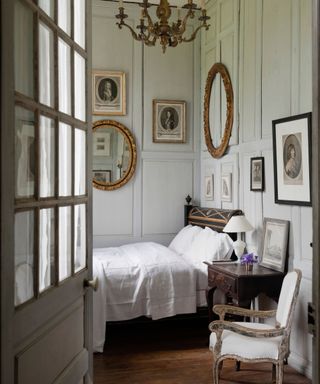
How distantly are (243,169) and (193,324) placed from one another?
5.86 ft

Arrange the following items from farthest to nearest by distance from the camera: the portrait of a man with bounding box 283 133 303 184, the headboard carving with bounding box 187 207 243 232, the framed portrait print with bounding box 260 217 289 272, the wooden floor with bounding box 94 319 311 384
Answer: the headboard carving with bounding box 187 207 243 232
the framed portrait print with bounding box 260 217 289 272
the portrait of a man with bounding box 283 133 303 184
the wooden floor with bounding box 94 319 311 384

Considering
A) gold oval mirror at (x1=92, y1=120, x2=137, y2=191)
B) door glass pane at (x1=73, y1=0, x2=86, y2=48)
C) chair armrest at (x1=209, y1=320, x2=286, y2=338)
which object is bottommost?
chair armrest at (x1=209, y1=320, x2=286, y2=338)

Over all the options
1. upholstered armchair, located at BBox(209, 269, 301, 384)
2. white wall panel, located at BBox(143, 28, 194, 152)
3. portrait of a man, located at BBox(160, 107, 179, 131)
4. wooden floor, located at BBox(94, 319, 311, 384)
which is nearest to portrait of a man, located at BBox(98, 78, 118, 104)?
white wall panel, located at BBox(143, 28, 194, 152)

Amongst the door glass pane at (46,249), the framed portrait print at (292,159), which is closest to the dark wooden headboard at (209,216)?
the framed portrait print at (292,159)

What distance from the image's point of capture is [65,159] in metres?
1.90

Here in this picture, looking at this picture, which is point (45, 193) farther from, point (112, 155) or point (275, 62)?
point (112, 155)

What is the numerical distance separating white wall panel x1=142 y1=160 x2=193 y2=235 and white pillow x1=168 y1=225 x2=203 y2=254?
540 millimetres

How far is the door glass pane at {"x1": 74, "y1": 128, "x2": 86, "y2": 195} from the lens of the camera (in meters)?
2.03

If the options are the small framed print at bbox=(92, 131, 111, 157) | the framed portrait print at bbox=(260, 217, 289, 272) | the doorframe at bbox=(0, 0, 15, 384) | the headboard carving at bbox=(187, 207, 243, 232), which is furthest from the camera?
the small framed print at bbox=(92, 131, 111, 157)

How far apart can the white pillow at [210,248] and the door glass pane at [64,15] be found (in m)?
3.07

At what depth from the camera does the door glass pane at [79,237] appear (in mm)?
2024

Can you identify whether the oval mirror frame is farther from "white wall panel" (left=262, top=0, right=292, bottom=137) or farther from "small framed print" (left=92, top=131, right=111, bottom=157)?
"small framed print" (left=92, top=131, right=111, bottom=157)

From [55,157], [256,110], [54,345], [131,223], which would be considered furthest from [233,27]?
[54,345]

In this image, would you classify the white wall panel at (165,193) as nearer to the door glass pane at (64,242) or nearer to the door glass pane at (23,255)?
the door glass pane at (64,242)
